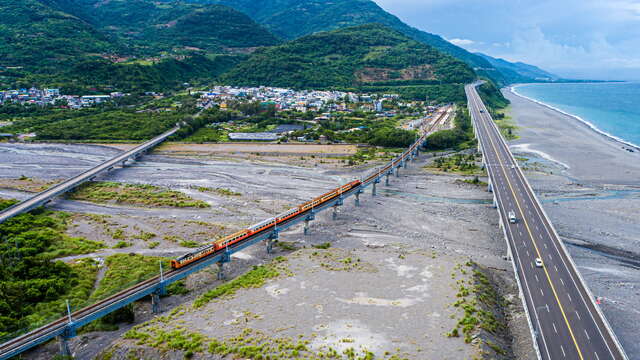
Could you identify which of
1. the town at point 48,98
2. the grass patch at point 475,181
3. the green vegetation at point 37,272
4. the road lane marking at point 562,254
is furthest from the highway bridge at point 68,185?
the grass patch at point 475,181

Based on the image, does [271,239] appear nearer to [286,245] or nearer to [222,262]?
[286,245]

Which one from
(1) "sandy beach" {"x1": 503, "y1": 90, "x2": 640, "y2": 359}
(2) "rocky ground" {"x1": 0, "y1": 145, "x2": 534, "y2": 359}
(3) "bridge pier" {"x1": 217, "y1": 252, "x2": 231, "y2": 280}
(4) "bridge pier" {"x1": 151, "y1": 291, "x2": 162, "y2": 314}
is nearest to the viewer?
(2) "rocky ground" {"x1": 0, "y1": 145, "x2": 534, "y2": 359}

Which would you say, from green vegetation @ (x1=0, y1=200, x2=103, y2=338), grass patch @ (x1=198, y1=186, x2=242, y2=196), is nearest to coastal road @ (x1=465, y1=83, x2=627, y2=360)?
green vegetation @ (x1=0, y1=200, x2=103, y2=338)

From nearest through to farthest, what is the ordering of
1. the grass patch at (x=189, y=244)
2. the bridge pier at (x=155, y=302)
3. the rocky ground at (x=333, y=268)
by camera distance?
1. the rocky ground at (x=333, y=268)
2. the bridge pier at (x=155, y=302)
3. the grass patch at (x=189, y=244)

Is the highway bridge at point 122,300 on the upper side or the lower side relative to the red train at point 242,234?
lower

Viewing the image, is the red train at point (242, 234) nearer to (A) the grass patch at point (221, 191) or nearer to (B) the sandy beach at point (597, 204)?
(A) the grass patch at point (221, 191)

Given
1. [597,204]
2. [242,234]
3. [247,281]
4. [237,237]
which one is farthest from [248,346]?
[597,204]

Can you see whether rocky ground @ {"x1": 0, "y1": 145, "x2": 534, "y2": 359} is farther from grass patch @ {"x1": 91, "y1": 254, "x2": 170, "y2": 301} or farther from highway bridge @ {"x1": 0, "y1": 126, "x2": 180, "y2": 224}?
grass patch @ {"x1": 91, "y1": 254, "x2": 170, "y2": 301}

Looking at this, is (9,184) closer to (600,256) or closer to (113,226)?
(113,226)
